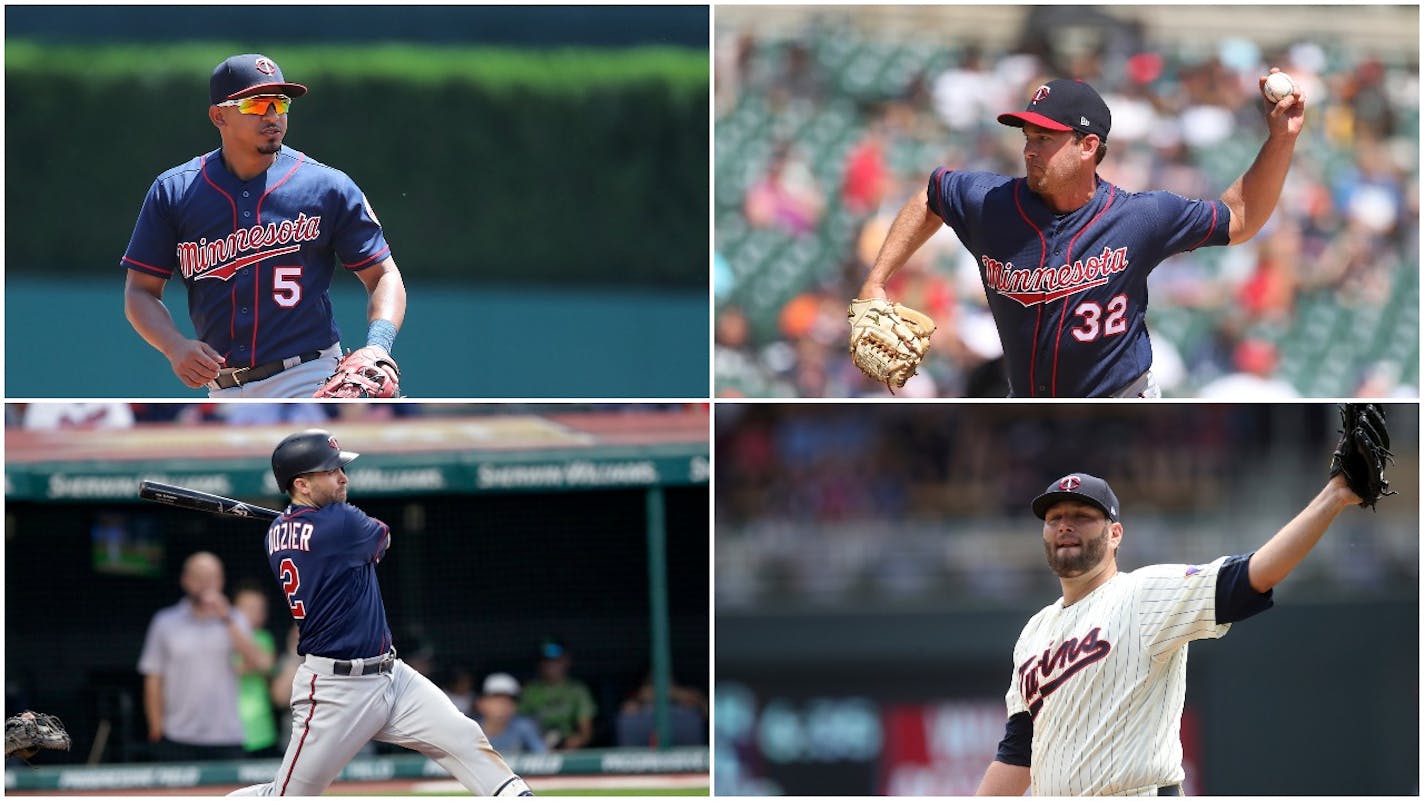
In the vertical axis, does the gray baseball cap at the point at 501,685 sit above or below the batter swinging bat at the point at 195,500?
below

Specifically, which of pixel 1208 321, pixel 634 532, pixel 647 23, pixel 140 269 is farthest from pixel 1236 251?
pixel 140 269

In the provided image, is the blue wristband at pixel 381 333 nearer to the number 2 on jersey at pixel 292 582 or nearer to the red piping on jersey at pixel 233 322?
the red piping on jersey at pixel 233 322

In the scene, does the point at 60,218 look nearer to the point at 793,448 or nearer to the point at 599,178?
the point at 599,178

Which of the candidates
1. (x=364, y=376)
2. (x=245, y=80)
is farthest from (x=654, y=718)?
(x=245, y=80)

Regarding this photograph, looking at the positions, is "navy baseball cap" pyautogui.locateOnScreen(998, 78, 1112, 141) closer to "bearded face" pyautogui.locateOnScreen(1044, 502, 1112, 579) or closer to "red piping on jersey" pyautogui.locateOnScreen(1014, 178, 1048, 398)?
"red piping on jersey" pyautogui.locateOnScreen(1014, 178, 1048, 398)

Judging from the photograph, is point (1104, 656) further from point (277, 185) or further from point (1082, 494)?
point (277, 185)

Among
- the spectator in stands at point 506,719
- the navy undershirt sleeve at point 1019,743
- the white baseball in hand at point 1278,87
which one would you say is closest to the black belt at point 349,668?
the navy undershirt sleeve at point 1019,743
